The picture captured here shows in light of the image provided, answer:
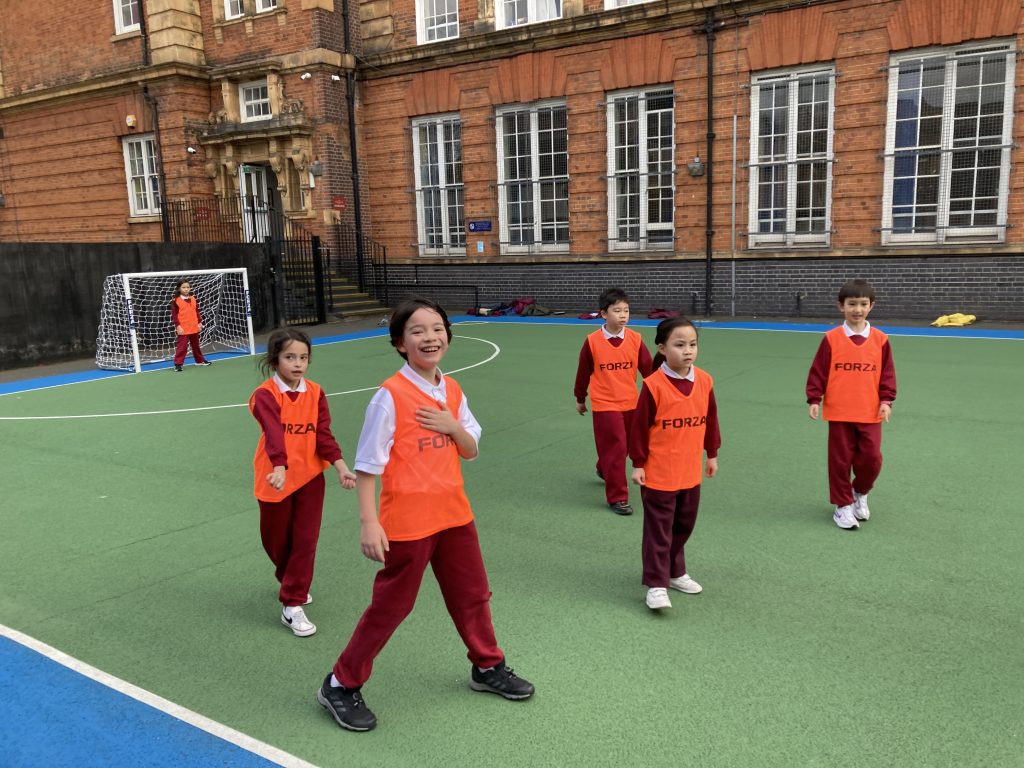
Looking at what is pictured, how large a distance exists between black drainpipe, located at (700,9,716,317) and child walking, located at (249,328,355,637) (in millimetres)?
15810

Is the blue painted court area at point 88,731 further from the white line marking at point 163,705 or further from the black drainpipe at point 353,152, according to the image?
the black drainpipe at point 353,152

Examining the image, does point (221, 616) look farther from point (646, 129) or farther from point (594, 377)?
point (646, 129)

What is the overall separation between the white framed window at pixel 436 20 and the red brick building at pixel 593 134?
0.25ft

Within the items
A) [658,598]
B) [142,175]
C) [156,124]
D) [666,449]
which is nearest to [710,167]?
[666,449]

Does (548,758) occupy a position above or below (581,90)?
below

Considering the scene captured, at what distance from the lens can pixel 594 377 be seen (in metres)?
6.09

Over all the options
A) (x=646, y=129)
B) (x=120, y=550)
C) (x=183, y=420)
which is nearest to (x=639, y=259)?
(x=646, y=129)

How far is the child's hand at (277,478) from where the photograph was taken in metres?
3.96

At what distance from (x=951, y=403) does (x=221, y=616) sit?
790 cm

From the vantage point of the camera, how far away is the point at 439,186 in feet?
73.8

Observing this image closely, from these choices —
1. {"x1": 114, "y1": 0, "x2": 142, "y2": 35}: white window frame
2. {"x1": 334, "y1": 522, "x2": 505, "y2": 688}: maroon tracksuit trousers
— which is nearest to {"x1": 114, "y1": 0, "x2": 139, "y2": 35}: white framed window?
{"x1": 114, "y1": 0, "x2": 142, "y2": 35}: white window frame

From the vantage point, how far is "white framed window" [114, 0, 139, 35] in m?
24.8

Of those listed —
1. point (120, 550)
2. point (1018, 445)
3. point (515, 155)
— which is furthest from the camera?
point (515, 155)

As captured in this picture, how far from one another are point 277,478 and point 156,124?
23.4 metres
